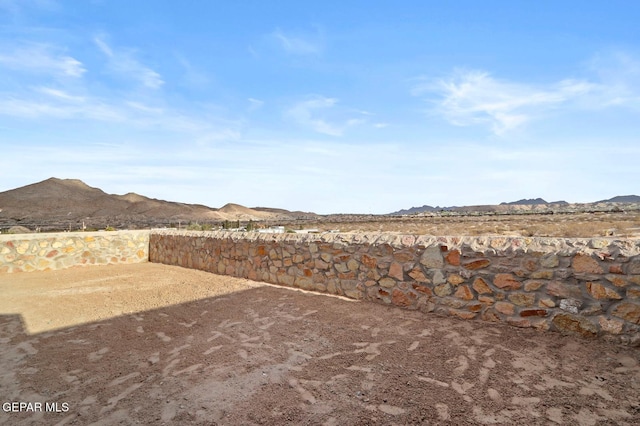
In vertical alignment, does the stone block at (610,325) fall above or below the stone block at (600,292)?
below

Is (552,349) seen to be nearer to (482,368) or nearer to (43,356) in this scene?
(482,368)

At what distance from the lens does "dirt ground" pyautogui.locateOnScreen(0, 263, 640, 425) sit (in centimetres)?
269

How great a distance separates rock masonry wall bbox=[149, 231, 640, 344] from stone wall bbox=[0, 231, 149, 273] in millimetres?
6641

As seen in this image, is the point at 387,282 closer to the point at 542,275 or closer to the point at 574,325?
the point at 542,275

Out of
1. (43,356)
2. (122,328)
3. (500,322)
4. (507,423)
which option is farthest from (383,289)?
(43,356)

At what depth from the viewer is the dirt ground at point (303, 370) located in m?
2.69

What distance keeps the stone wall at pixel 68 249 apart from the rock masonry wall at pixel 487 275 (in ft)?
21.8

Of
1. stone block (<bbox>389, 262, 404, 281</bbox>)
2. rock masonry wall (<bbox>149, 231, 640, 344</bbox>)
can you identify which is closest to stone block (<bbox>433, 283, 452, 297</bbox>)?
rock masonry wall (<bbox>149, 231, 640, 344</bbox>)

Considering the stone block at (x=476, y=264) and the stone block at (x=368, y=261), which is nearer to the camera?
the stone block at (x=476, y=264)

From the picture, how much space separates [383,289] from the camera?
17.7 feet

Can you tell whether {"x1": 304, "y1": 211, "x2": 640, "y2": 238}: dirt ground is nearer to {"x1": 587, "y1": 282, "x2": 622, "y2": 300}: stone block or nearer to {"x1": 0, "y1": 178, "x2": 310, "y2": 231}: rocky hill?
{"x1": 0, "y1": 178, "x2": 310, "y2": 231}: rocky hill

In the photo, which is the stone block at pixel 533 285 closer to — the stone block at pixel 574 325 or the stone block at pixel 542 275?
the stone block at pixel 542 275

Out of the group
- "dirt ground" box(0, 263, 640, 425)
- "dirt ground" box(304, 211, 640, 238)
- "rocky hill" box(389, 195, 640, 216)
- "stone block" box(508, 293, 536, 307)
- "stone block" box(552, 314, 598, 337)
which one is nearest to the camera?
"dirt ground" box(0, 263, 640, 425)

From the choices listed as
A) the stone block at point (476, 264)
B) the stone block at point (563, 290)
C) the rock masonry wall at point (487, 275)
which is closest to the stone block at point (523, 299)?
the rock masonry wall at point (487, 275)
